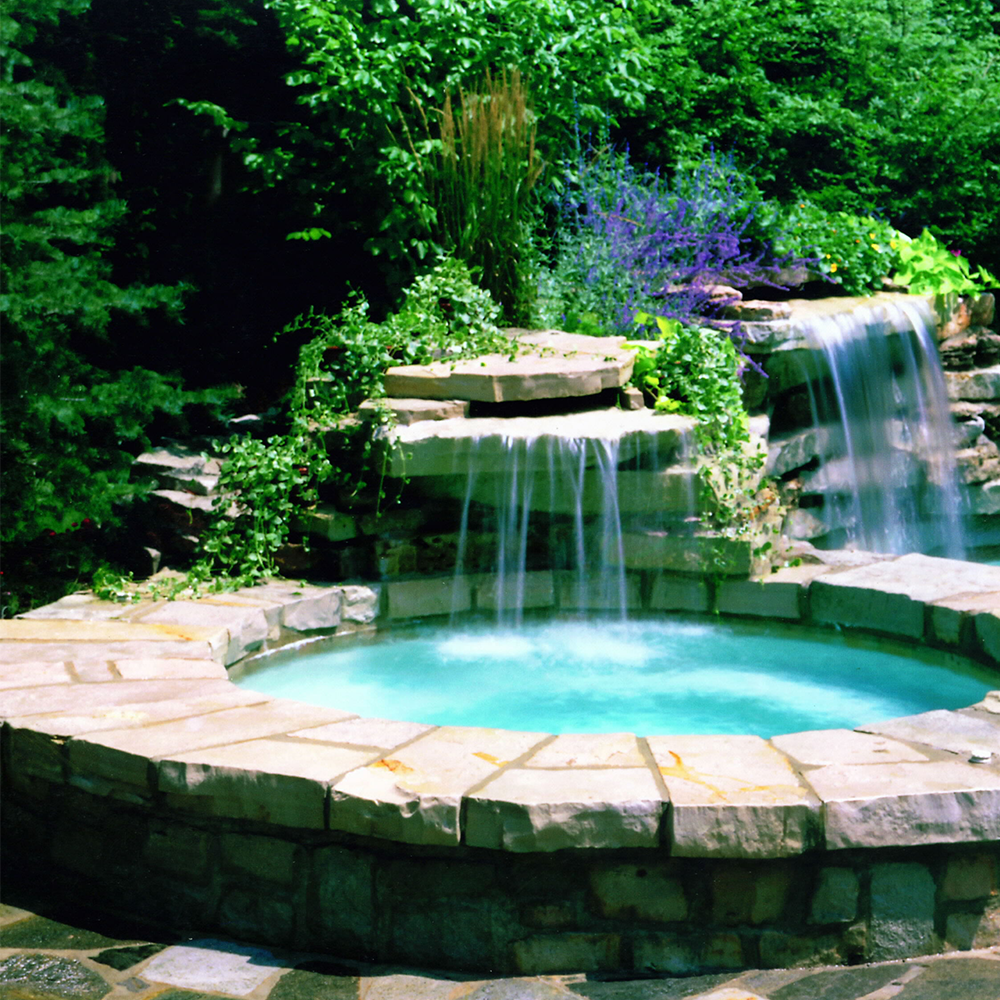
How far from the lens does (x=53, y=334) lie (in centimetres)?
432

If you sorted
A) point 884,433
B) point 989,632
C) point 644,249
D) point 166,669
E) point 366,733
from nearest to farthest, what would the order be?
point 366,733, point 166,669, point 989,632, point 644,249, point 884,433

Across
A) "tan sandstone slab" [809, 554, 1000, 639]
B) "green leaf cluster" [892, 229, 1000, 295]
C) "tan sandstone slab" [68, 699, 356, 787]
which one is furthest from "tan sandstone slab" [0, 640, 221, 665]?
"green leaf cluster" [892, 229, 1000, 295]

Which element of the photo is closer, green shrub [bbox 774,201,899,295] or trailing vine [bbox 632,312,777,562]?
trailing vine [bbox 632,312,777,562]

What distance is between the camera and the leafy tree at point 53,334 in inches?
165

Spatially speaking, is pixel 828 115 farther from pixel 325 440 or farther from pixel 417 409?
pixel 325 440

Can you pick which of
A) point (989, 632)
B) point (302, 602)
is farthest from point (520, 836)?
point (989, 632)

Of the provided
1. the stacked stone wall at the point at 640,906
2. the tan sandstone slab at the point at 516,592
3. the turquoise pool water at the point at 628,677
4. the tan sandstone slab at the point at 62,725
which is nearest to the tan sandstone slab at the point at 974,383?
the turquoise pool water at the point at 628,677

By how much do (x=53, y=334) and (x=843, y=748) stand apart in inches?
128

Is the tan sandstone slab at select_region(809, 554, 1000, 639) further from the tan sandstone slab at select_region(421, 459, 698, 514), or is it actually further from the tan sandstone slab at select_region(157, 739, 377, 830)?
the tan sandstone slab at select_region(157, 739, 377, 830)

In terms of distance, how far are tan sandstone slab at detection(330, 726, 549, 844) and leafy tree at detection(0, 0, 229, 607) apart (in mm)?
2356

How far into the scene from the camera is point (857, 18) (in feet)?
28.2

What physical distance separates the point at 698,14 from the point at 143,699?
697 centimetres

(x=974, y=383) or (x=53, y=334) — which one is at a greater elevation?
(x=53, y=334)

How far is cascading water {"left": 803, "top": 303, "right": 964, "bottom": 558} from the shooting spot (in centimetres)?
580
